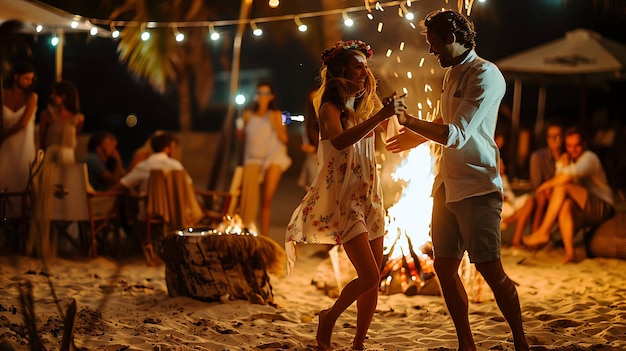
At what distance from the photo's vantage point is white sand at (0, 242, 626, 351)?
15.5 feet

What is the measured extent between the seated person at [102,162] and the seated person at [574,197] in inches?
167

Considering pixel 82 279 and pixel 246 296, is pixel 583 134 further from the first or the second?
pixel 82 279

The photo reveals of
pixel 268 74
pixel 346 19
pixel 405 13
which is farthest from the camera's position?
pixel 268 74

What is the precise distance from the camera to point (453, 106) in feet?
13.8

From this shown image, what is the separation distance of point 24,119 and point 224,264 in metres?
3.14

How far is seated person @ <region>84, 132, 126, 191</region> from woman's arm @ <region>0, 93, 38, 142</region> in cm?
73

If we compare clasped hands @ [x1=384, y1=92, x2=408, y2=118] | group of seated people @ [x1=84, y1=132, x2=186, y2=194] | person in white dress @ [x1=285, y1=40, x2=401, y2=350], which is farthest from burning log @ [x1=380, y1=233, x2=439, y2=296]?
clasped hands @ [x1=384, y1=92, x2=408, y2=118]

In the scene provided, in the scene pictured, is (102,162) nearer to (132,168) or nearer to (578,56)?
(132,168)

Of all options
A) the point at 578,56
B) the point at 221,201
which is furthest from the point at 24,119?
the point at 578,56

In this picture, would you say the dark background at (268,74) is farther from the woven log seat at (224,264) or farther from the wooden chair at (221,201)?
the woven log seat at (224,264)

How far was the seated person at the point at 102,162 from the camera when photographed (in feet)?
28.1

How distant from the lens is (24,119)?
7965 mm

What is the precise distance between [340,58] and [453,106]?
66cm

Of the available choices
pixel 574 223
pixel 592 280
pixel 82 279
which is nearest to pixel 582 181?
pixel 574 223
